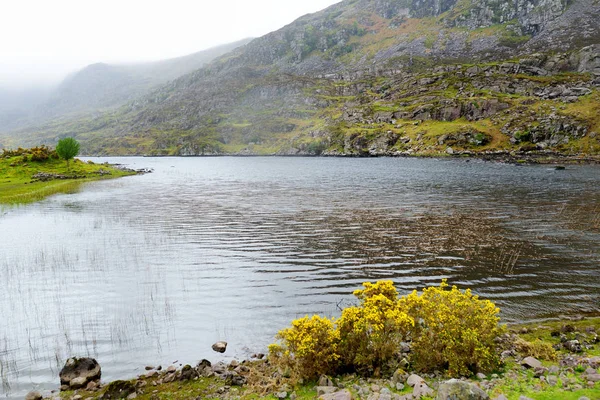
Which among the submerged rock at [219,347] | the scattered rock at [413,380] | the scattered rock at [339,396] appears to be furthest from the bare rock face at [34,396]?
the scattered rock at [413,380]

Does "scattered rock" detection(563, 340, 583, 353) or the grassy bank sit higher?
the grassy bank

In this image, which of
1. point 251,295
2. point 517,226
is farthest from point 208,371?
point 517,226

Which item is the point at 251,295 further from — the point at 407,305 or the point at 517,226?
the point at 517,226

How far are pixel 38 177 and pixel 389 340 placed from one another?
385 ft

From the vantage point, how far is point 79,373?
14289mm

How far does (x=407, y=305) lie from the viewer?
14.9m

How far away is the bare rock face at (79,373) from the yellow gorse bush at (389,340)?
7707mm

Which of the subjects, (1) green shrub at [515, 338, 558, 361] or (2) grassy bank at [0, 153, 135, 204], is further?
(2) grassy bank at [0, 153, 135, 204]

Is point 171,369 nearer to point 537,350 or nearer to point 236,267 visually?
point 236,267

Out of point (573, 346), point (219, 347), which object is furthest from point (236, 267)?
point (573, 346)

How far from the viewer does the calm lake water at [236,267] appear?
59.5ft

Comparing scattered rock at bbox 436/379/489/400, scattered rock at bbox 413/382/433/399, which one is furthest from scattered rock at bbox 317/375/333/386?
scattered rock at bbox 436/379/489/400

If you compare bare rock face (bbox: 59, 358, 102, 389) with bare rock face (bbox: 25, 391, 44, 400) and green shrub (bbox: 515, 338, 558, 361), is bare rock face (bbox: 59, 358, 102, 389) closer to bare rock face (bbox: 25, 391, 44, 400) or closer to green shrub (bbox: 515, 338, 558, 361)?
bare rock face (bbox: 25, 391, 44, 400)

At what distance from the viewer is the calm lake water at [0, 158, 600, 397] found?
59.5ft
